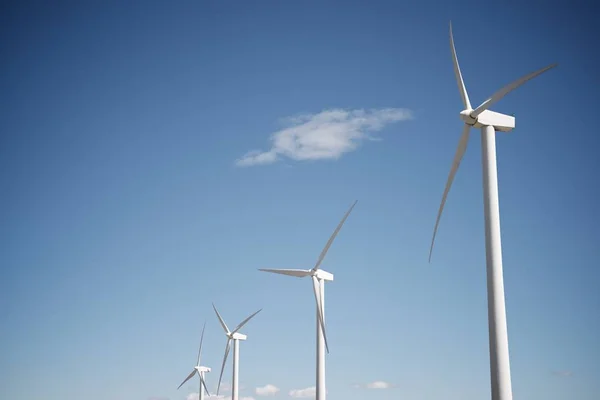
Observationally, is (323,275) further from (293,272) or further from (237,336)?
(237,336)

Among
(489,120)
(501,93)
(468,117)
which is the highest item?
(501,93)

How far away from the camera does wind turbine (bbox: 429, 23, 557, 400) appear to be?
29.3 m

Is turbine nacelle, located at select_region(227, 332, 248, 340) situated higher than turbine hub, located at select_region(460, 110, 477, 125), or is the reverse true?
turbine hub, located at select_region(460, 110, 477, 125)

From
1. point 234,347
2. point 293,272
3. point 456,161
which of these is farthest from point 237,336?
point 456,161

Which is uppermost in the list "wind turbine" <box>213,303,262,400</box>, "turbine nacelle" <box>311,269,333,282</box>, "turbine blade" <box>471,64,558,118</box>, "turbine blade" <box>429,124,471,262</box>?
"turbine blade" <box>471,64,558,118</box>

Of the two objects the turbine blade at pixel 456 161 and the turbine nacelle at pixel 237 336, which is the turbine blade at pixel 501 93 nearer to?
the turbine blade at pixel 456 161

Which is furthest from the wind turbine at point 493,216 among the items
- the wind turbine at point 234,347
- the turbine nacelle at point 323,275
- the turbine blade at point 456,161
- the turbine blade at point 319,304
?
the wind turbine at point 234,347

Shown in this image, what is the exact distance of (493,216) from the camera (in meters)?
31.8

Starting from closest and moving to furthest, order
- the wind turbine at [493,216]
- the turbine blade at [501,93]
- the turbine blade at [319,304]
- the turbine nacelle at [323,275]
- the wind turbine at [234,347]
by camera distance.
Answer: the wind turbine at [493,216] → the turbine blade at [501,93] → the turbine blade at [319,304] → the turbine nacelle at [323,275] → the wind turbine at [234,347]

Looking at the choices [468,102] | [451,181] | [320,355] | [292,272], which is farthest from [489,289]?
[292,272]

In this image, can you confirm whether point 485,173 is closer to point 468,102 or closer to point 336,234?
point 468,102

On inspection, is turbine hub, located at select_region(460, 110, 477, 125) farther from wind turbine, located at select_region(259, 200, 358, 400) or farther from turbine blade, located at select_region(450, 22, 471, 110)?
wind turbine, located at select_region(259, 200, 358, 400)

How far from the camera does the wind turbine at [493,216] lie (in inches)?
1155

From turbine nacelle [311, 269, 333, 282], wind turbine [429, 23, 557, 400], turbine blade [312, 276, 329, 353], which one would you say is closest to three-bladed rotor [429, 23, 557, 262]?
wind turbine [429, 23, 557, 400]
